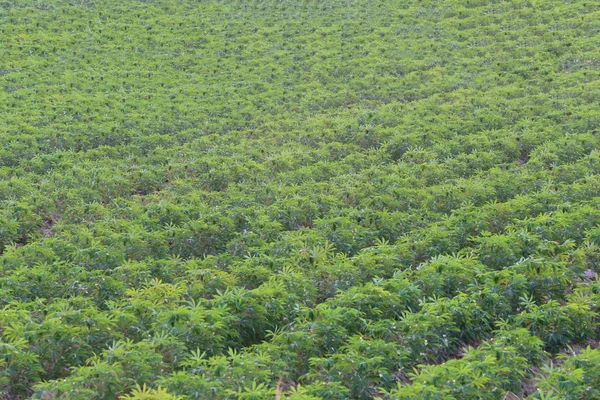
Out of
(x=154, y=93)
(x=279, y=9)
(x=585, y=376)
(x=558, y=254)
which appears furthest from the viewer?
(x=279, y=9)

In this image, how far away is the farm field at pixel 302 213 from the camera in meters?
6.30

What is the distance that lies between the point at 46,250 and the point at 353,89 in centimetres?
1297

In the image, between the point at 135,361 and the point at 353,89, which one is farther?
the point at 353,89

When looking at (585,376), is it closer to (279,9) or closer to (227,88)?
(227,88)

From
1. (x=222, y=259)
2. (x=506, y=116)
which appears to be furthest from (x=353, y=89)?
(x=222, y=259)

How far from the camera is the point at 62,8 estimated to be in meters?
26.1

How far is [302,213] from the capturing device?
10.9m

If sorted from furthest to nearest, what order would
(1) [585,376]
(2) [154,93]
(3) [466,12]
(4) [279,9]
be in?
(4) [279,9]
(3) [466,12]
(2) [154,93]
(1) [585,376]

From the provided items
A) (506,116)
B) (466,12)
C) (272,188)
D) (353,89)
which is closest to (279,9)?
(466,12)

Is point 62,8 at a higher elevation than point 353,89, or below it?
higher

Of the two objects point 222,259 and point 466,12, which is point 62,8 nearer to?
point 466,12

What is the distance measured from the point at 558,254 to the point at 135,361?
554cm

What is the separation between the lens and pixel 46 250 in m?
9.06

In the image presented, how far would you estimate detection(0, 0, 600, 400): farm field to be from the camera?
6.30 meters
